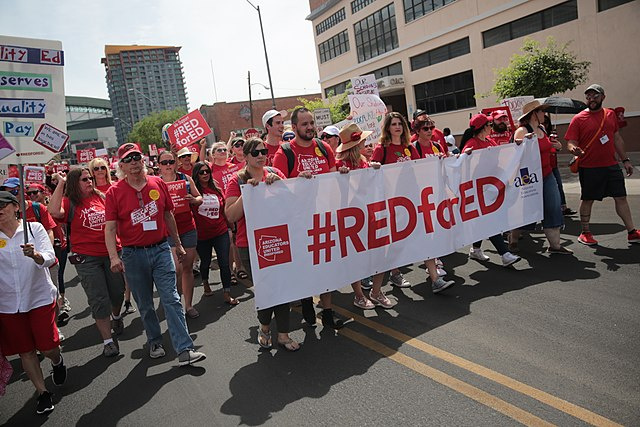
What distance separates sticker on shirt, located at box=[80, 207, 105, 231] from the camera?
536cm

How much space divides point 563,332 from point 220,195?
4.58 meters

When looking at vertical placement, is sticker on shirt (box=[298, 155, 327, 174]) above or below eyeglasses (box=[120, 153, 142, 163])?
below

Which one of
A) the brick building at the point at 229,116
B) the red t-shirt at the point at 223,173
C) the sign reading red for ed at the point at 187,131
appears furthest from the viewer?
the brick building at the point at 229,116

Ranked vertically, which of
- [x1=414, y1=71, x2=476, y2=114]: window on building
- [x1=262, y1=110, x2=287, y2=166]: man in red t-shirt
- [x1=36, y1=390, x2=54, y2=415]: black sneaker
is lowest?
[x1=36, y1=390, x2=54, y2=415]: black sneaker

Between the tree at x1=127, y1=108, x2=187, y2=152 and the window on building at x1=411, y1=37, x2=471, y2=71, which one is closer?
the window on building at x1=411, y1=37, x2=471, y2=71

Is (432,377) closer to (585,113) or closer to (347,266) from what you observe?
(347,266)

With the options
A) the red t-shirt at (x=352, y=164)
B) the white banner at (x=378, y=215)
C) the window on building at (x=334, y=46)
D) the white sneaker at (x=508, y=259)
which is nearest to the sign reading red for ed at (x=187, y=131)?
the red t-shirt at (x=352, y=164)

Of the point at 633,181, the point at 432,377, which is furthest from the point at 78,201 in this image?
the point at 633,181

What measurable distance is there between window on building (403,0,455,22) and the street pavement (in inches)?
1046

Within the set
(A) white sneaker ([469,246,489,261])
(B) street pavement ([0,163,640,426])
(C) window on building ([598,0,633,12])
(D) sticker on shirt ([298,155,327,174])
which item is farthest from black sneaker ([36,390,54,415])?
(C) window on building ([598,0,633,12])

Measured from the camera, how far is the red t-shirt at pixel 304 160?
5.08 m

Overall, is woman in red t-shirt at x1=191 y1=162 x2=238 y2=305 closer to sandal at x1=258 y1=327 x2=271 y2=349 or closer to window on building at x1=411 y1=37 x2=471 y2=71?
sandal at x1=258 y1=327 x2=271 y2=349

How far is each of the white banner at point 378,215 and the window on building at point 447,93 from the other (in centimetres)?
2260

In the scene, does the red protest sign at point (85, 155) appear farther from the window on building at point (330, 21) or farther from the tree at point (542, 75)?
the window on building at point (330, 21)
